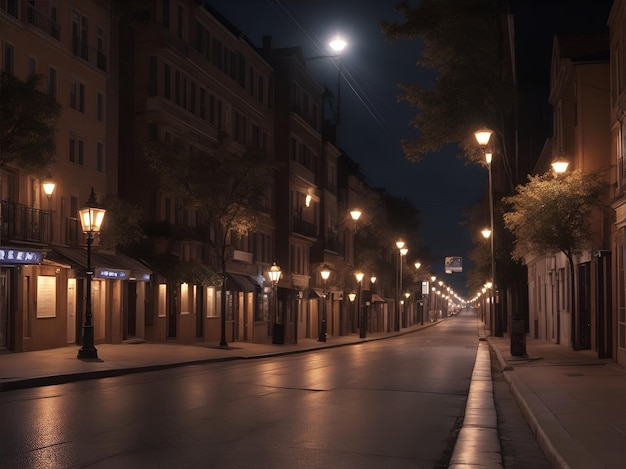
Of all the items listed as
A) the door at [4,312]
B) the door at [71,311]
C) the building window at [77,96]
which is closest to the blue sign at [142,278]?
the door at [71,311]

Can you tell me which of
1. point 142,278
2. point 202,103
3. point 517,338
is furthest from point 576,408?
point 202,103

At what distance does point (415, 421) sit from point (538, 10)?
4485 cm

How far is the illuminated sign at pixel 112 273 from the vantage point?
32.1 meters

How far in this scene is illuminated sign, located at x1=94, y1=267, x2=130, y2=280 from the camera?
32091 millimetres

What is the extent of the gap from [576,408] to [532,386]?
14.8ft

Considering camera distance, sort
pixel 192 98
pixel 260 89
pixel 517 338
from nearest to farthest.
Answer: pixel 517 338, pixel 192 98, pixel 260 89

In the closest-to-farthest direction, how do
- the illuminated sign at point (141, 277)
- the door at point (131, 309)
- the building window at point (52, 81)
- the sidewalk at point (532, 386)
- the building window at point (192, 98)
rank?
the sidewalk at point (532, 386)
the building window at point (52, 81)
the illuminated sign at point (141, 277)
the door at point (131, 309)
the building window at point (192, 98)

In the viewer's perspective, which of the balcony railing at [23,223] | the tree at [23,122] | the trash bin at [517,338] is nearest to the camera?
the tree at [23,122]

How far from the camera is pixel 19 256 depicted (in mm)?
27359

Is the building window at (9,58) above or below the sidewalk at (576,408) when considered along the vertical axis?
above

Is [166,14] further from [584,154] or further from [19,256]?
[584,154]

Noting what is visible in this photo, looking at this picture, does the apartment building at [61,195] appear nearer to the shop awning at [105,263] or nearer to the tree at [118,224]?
the shop awning at [105,263]

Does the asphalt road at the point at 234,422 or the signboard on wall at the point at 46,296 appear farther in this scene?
the signboard on wall at the point at 46,296

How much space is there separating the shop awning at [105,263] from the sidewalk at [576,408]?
579 inches
